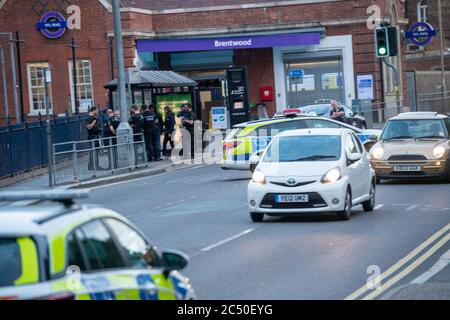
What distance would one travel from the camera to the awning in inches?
1439

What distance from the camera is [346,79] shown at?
54.2m

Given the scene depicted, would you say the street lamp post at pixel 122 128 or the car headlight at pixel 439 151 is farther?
the street lamp post at pixel 122 128

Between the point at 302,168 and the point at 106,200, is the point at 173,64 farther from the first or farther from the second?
the point at 302,168

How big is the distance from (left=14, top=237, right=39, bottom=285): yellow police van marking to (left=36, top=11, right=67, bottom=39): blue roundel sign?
150 feet

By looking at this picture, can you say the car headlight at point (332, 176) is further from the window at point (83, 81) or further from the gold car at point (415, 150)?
the window at point (83, 81)

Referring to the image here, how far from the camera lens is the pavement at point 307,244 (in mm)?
11703

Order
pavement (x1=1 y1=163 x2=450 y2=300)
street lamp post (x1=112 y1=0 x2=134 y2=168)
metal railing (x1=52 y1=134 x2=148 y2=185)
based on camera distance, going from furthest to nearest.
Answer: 1. street lamp post (x1=112 y1=0 x2=134 y2=168)
2. metal railing (x1=52 y1=134 x2=148 y2=185)
3. pavement (x1=1 y1=163 x2=450 y2=300)

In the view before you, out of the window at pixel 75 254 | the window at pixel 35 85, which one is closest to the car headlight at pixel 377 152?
the window at pixel 75 254

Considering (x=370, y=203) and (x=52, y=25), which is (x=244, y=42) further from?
(x=370, y=203)

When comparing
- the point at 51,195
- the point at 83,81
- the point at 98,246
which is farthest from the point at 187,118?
the point at 98,246

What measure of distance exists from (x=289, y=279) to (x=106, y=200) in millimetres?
12571

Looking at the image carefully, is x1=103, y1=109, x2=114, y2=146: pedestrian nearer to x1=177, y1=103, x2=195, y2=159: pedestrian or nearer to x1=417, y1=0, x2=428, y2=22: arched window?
x1=177, y1=103, x2=195, y2=159: pedestrian

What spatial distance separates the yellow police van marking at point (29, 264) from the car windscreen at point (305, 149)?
12.7 m

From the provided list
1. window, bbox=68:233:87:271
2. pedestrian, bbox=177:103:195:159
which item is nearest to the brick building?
pedestrian, bbox=177:103:195:159
